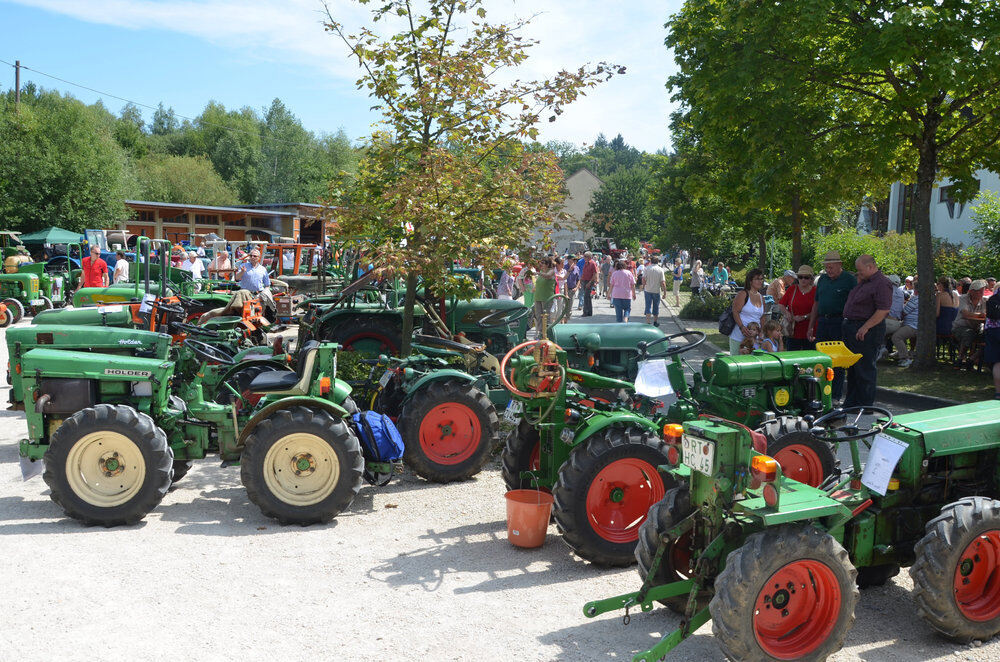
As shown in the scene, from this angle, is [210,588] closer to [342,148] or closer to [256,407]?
[256,407]

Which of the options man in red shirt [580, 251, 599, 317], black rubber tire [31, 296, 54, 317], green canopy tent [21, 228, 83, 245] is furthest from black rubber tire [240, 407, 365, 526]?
green canopy tent [21, 228, 83, 245]

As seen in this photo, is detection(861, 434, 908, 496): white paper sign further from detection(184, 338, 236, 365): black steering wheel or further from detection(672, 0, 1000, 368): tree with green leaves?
detection(672, 0, 1000, 368): tree with green leaves

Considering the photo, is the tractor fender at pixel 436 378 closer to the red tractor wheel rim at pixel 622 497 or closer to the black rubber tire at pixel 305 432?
the black rubber tire at pixel 305 432

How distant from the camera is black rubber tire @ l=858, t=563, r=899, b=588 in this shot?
4531 millimetres

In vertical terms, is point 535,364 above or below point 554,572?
above

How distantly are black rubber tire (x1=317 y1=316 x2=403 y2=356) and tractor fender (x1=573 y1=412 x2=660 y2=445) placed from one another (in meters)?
5.24

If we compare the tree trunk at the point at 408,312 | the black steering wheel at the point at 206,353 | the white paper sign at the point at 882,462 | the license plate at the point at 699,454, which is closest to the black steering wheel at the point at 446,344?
the tree trunk at the point at 408,312

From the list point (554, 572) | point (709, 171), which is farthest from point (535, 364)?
point (709, 171)

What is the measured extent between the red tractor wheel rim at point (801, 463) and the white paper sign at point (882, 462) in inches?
61.2

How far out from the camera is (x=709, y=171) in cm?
1864

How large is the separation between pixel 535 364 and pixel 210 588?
2370mm

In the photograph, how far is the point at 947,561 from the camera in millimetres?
3787

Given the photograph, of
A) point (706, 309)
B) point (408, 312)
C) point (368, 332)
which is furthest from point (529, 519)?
point (706, 309)

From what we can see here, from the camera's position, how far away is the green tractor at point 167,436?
5.45m
